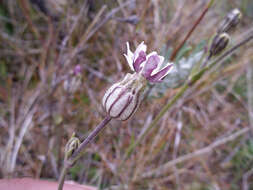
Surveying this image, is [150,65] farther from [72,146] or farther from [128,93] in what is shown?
[72,146]

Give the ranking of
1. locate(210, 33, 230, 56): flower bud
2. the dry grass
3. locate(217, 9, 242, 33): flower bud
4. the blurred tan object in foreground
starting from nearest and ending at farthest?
the blurred tan object in foreground < locate(210, 33, 230, 56): flower bud < locate(217, 9, 242, 33): flower bud < the dry grass

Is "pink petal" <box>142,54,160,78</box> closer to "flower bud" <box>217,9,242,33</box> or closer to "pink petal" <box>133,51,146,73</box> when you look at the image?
"pink petal" <box>133,51,146,73</box>

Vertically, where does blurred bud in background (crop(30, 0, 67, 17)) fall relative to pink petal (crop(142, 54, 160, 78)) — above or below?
above

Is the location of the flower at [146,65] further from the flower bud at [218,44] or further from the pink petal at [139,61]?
the flower bud at [218,44]

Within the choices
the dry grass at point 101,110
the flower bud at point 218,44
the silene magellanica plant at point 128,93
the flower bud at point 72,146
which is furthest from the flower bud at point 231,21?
the flower bud at point 72,146

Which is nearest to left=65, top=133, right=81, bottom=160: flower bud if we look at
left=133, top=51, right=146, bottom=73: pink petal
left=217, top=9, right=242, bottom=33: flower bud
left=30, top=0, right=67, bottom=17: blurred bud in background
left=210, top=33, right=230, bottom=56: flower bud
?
left=133, top=51, right=146, bottom=73: pink petal

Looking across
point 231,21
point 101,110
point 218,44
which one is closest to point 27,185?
point 101,110

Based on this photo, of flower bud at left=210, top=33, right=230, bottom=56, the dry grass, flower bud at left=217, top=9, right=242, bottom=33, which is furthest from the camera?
the dry grass
